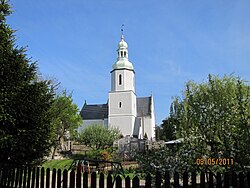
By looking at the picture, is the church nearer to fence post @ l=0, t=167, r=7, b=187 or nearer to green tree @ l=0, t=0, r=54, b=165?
green tree @ l=0, t=0, r=54, b=165

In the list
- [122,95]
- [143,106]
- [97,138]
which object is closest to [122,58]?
[122,95]

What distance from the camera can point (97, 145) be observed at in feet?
127

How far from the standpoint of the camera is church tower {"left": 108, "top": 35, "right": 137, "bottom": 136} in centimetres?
5572

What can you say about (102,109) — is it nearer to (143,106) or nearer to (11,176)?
(143,106)

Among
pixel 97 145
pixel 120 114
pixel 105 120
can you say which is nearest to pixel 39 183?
pixel 97 145

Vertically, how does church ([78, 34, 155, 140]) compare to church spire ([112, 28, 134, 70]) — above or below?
below

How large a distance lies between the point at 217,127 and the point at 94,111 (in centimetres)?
5648

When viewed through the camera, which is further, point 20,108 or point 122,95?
point 122,95

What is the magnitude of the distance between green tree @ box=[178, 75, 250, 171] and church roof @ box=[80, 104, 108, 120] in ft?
170

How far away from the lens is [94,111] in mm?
65750

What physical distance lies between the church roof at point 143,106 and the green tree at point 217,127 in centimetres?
5195

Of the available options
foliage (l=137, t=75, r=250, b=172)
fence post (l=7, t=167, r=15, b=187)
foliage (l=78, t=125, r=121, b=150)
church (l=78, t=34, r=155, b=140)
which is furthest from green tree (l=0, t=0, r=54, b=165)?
church (l=78, t=34, r=155, b=140)

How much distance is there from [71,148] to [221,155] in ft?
109

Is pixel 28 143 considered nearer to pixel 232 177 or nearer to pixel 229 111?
pixel 232 177
